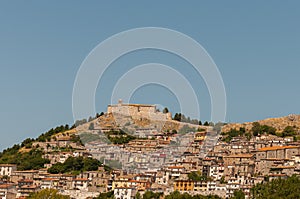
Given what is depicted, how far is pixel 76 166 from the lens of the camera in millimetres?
68125

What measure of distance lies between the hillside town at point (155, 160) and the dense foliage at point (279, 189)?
10.8 feet

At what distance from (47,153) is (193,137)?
16.2 meters

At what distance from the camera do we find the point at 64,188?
60719mm

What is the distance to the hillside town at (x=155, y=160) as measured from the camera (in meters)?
56.3

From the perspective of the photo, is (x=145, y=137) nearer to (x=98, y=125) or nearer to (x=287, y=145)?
(x=98, y=125)

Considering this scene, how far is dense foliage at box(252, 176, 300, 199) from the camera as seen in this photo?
4469 cm

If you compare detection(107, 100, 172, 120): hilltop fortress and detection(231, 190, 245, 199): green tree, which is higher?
detection(107, 100, 172, 120): hilltop fortress

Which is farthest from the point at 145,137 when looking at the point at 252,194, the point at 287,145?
the point at 252,194

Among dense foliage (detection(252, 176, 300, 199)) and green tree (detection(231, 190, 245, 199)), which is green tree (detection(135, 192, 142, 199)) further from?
dense foliage (detection(252, 176, 300, 199))

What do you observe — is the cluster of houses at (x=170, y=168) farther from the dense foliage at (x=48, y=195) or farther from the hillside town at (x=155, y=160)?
the dense foliage at (x=48, y=195)

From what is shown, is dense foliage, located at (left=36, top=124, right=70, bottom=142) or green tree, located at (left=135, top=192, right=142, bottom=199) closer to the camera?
green tree, located at (left=135, top=192, right=142, bottom=199)

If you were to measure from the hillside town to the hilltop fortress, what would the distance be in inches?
28.3

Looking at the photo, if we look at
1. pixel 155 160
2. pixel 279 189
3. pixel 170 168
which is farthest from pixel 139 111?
pixel 279 189

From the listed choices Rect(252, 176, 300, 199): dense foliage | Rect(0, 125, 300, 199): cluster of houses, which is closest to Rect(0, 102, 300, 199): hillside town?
Rect(0, 125, 300, 199): cluster of houses
